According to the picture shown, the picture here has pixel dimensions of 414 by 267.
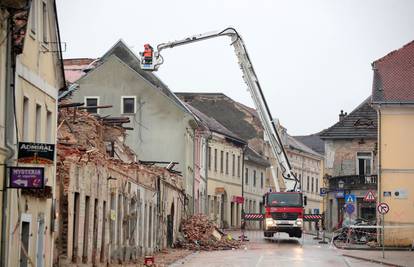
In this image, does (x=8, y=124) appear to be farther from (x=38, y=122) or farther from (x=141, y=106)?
(x=141, y=106)

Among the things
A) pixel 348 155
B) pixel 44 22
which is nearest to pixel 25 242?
pixel 44 22

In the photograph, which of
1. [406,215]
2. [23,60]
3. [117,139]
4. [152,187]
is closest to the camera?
[23,60]

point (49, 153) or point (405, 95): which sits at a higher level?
point (405, 95)

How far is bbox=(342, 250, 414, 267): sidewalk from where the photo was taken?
37.6 meters

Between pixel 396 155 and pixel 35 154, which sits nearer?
pixel 35 154

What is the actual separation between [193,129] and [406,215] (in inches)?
727

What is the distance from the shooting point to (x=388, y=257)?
4169cm

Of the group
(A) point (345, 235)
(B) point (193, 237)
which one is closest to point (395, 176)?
(A) point (345, 235)

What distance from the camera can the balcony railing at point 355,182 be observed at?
233 ft

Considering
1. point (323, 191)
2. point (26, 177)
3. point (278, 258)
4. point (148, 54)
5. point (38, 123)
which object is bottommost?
point (278, 258)

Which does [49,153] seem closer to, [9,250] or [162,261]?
[9,250]

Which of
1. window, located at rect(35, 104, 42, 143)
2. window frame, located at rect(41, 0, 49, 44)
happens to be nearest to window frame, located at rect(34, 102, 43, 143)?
window, located at rect(35, 104, 42, 143)

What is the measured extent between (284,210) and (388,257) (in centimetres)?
1547

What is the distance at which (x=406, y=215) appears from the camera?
5131 centimetres
